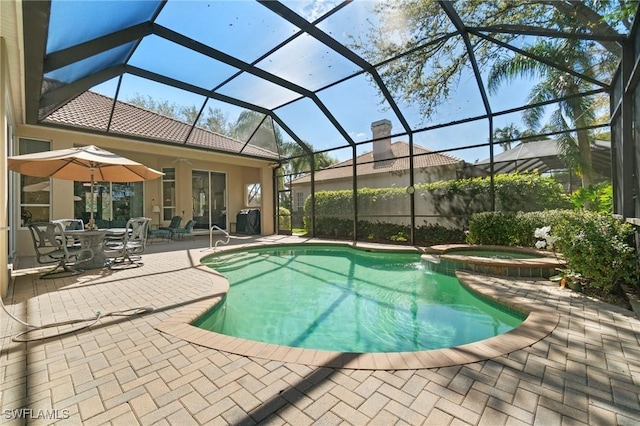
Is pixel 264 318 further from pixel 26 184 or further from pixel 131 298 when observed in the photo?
pixel 26 184

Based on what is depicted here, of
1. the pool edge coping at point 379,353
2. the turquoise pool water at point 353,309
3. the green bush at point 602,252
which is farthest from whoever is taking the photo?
the green bush at point 602,252

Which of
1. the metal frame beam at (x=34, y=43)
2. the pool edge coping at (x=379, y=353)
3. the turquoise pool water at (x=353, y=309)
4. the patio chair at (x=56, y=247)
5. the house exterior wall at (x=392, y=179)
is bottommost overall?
the turquoise pool water at (x=353, y=309)

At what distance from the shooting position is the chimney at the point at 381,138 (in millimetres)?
9250

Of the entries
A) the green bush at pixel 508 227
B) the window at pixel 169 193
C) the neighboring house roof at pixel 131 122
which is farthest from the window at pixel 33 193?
the green bush at pixel 508 227

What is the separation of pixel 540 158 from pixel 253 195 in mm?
11559

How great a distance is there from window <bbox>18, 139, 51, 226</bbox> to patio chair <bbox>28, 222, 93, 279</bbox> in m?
3.12

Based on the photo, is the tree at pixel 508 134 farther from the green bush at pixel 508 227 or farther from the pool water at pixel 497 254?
the pool water at pixel 497 254

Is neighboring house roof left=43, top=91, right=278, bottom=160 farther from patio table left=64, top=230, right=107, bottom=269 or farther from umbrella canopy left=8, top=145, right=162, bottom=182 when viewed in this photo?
patio table left=64, top=230, right=107, bottom=269

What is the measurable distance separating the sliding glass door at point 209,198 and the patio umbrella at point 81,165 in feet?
19.8

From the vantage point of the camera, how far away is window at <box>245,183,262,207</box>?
13.7 meters

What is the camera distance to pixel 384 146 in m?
10.5

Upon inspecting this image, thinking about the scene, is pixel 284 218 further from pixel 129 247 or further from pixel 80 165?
pixel 80 165

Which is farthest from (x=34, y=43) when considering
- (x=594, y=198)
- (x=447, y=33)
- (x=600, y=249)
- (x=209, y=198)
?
(x=594, y=198)

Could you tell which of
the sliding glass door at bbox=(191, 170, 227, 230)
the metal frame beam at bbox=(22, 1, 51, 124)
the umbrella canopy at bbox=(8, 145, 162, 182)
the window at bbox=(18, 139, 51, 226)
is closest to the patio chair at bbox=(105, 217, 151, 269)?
the umbrella canopy at bbox=(8, 145, 162, 182)
